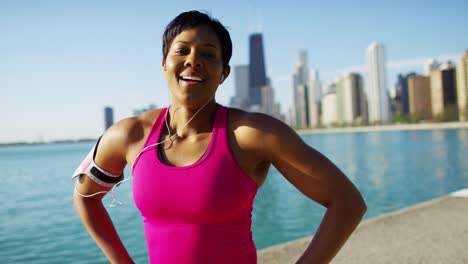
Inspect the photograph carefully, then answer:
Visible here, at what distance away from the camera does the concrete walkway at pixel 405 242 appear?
4.23 metres

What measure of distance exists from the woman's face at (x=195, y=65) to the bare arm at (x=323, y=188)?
0.26 metres

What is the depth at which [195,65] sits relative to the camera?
139 centimetres

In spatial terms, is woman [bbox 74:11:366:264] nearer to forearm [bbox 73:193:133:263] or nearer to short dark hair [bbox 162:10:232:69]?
short dark hair [bbox 162:10:232:69]

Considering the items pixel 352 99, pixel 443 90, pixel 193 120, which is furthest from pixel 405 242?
pixel 352 99

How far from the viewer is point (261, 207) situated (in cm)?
1451

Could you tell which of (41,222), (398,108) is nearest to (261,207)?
(41,222)

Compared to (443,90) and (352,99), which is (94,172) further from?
(352,99)

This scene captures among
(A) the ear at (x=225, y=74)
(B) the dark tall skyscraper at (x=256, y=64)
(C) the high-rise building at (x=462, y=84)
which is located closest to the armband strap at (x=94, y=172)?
(A) the ear at (x=225, y=74)

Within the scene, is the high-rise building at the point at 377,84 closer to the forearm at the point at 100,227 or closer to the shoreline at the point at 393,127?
the shoreline at the point at 393,127

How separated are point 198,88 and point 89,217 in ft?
2.34

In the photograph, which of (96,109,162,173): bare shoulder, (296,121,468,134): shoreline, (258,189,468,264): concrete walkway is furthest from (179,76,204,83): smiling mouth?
(296,121,468,134): shoreline

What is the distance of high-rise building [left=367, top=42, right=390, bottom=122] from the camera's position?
157350 millimetres

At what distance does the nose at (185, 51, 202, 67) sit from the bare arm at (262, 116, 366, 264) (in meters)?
0.30

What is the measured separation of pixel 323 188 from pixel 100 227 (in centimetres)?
92
